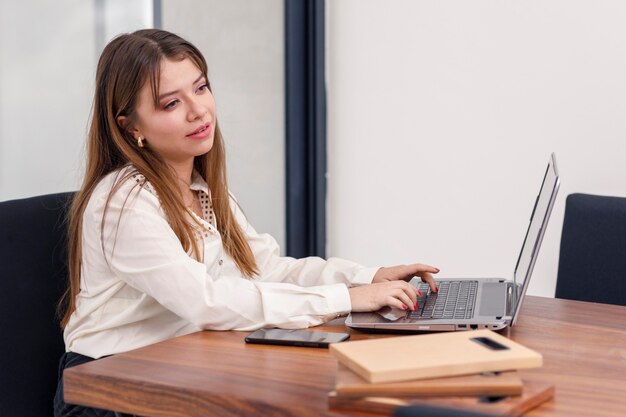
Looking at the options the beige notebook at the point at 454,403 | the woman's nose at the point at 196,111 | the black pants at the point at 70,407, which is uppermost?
the woman's nose at the point at 196,111

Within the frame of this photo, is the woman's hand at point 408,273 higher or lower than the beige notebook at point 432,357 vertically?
lower

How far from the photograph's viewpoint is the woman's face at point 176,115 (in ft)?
5.81

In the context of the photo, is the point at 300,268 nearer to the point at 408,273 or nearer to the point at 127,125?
the point at 408,273

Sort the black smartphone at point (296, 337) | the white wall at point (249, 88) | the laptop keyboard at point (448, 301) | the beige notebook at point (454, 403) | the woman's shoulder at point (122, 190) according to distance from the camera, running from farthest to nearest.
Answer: the white wall at point (249, 88) < the woman's shoulder at point (122, 190) < the laptop keyboard at point (448, 301) < the black smartphone at point (296, 337) < the beige notebook at point (454, 403)

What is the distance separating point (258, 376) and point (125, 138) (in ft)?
2.47

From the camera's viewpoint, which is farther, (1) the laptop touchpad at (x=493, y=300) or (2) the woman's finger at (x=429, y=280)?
(2) the woman's finger at (x=429, y=280)

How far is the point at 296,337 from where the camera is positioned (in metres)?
1.43

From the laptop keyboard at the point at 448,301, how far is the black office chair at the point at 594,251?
17.3 inches

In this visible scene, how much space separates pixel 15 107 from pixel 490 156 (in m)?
1.56

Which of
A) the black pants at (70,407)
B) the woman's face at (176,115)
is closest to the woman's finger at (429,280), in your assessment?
the woman's face at (176,115)

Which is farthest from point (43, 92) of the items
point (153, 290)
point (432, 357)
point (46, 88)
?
point (432, 357)

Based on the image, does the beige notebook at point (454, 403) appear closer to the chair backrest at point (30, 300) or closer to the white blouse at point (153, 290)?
the white blouse at point (153, 290)

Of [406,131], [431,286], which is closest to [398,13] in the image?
[406,131]

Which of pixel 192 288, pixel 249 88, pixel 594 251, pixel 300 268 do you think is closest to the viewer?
pixel 192 288
